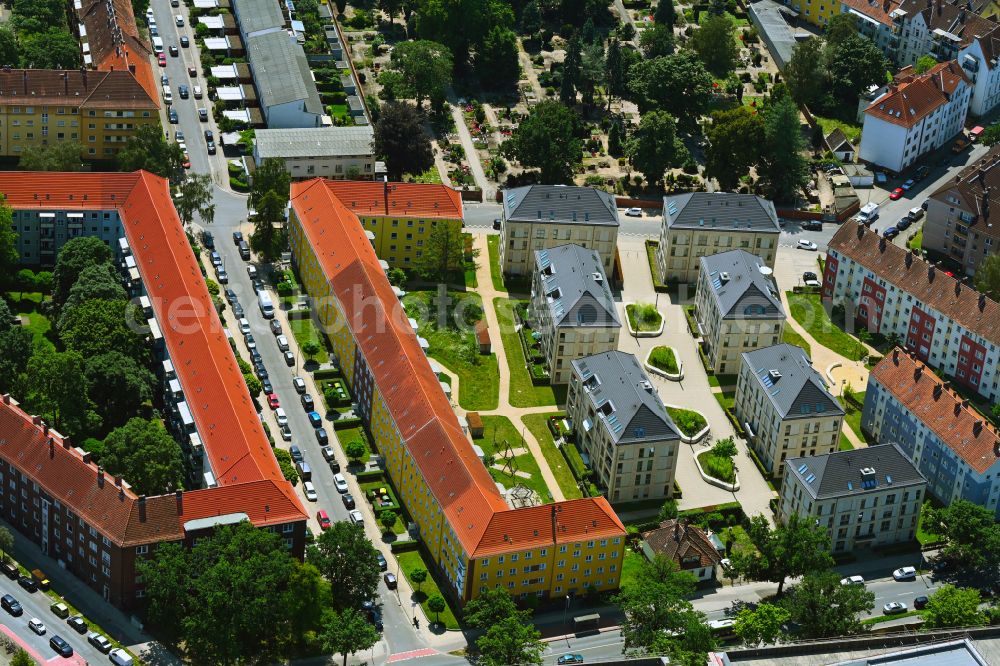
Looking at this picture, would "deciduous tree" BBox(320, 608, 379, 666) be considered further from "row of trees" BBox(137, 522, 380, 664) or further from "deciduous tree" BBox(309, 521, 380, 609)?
"deciduous tree" BBox(309, 521, 380, 609)

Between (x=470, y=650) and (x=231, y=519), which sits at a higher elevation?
(x=231, y=519)

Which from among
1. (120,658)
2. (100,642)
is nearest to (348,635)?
(120,658)

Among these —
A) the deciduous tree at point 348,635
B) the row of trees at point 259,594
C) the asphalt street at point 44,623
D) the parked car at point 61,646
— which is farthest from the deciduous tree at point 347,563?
the parked car at point 61,646

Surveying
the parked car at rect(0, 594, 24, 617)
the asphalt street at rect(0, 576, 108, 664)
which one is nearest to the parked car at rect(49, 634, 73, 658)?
the asphalt street at rect(0, 576, 108, 664)

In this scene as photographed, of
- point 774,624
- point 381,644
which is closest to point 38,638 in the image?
point 381,644

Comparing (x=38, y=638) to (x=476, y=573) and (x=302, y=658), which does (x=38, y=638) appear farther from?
(x=476, y=573)

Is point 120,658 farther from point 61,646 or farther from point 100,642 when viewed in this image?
point 61,646
